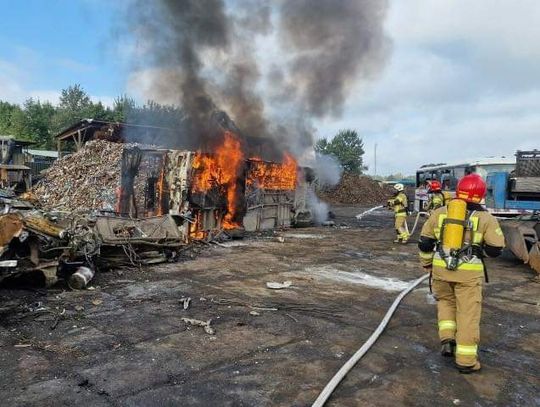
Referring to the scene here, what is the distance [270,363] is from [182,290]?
9.43 ft

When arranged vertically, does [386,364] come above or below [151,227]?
below

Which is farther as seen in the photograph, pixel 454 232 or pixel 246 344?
pixel 246 344

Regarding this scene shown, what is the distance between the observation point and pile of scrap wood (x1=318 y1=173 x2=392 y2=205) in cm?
3631

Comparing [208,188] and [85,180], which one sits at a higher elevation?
[85,180]

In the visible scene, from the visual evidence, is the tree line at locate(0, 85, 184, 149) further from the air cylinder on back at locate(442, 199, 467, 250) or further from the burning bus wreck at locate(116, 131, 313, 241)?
the air cylinder on back at locate(442, 199, 467, 250)

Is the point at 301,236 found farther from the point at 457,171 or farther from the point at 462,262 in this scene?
the point at 462,262

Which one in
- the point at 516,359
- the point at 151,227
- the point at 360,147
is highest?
the point at 360,147

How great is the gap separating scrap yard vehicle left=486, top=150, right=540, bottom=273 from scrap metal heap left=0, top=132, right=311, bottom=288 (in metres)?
6.36

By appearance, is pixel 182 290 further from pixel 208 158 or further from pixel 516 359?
pixel 208 158

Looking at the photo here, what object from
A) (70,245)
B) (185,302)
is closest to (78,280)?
(70,245)

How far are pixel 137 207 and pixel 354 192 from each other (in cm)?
2742

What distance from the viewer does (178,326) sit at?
4.88 meters

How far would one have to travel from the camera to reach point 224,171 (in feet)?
40.6

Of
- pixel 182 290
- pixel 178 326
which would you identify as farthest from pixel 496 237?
pixel 182 290
